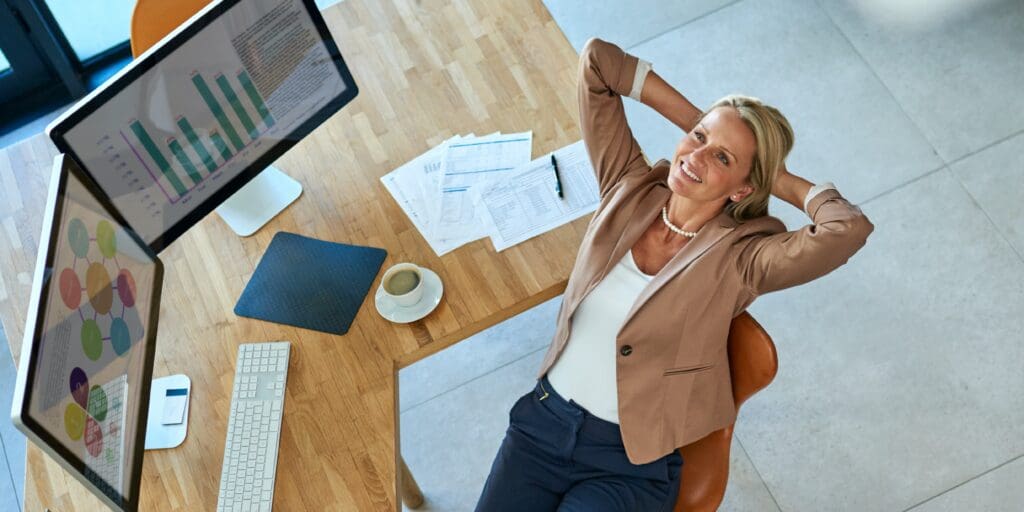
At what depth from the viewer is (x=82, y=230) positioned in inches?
77.4

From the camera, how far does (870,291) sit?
312cm

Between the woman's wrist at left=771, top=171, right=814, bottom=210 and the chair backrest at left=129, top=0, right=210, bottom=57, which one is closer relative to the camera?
the woman's wrist at left=771, top=171, right=814, bottom=210

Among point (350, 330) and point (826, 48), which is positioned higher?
point (350, 330)

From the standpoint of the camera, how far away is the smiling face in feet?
6.96

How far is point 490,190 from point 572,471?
2.14 ft

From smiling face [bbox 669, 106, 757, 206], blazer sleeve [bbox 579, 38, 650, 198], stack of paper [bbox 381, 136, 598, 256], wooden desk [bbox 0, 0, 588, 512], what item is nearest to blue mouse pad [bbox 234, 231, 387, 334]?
wooden desk [bbox 0, 0, 588, 512]

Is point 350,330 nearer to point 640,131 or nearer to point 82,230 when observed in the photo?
point 82,230

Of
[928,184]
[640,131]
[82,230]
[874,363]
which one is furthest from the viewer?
[640,131]

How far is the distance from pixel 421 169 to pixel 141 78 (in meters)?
0.68

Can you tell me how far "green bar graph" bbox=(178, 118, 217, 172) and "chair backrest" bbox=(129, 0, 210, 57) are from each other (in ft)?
1.95

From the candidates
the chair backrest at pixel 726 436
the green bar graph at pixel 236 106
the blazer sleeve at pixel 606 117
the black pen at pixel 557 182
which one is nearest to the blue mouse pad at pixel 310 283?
the green bar graph at pixel 236 106

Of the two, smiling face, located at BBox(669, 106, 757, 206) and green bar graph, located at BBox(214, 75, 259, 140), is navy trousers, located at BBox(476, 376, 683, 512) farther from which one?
green bar graph, located at BBox(214, 75, 259, 140)

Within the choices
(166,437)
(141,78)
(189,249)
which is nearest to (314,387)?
(166,437)

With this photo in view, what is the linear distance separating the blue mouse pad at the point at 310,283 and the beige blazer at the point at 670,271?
0.46 metres
